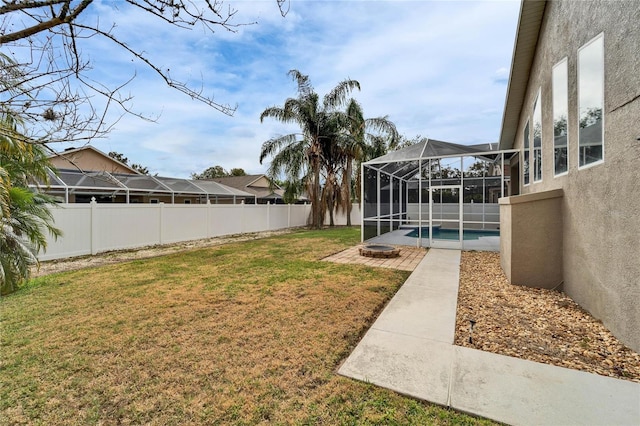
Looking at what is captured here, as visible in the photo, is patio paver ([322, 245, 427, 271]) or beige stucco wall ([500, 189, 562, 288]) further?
patio paver ([322, 245, 427, 271])

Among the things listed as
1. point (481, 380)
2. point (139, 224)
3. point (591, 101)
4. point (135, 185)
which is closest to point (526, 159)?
point (591, 101)

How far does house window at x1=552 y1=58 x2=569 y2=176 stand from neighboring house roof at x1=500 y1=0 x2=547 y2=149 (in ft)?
6.09

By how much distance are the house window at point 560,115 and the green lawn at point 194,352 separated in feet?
12.4

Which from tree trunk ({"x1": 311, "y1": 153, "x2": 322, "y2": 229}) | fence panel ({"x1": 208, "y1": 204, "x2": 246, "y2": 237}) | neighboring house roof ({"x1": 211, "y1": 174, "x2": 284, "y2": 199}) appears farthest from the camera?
neighboring house roof ({"x1": 211, "y1": 174, "x2": 284, "y2": 199})

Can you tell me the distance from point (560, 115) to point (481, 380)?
5324 millimetres

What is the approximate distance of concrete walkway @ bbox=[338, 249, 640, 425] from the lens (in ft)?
6.84

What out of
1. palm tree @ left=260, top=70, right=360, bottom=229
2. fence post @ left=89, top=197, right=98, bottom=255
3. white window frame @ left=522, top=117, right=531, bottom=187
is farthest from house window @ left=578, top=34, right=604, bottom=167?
palm tree @ left=260, top=70, right=360, bottom=229

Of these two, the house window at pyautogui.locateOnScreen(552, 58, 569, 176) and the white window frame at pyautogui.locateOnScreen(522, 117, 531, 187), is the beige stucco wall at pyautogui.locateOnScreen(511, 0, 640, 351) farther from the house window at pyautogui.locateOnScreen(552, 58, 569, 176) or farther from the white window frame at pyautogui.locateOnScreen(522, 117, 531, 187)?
the white window frame at pyautogui.locateOnScreen(522, 117, 531, 187)

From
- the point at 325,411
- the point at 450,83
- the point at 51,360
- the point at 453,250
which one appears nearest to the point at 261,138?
the point at 450,83

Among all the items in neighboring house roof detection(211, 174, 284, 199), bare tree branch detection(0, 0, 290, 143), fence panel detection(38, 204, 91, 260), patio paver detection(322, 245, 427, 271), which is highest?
neighboring house roof detection(211, 174, 284, 199)

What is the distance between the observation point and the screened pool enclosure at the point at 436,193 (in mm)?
9992

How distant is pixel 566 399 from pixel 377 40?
1006cm

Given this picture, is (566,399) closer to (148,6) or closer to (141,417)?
(141,417)

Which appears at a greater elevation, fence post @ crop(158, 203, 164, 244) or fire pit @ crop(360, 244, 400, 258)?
fence post @ crop(158, 203, 164, 244)
